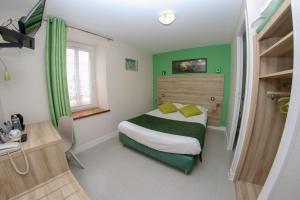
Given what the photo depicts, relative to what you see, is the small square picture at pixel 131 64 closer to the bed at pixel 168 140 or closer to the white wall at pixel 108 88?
the white wall at pixel 108 88

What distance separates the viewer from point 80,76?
2846mm

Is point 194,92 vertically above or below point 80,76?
below

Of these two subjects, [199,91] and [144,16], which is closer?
[144,16]

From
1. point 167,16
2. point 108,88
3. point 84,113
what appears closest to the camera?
point 167,16

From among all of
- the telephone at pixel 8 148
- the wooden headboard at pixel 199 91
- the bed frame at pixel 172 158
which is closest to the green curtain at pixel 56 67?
the telephone at pixel 8 148

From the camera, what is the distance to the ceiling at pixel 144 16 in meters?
1.60

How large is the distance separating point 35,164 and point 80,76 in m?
2.05

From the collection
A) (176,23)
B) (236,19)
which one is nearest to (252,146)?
(236,19)

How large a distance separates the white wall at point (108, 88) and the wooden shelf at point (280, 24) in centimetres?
278

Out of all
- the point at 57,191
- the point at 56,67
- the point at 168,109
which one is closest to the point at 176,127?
the point at 168,109

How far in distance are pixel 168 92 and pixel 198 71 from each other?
1165 millimetres

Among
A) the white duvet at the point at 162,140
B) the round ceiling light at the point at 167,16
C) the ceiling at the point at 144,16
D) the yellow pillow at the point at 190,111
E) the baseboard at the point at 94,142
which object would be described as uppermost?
the ceiling at the point at 144,16

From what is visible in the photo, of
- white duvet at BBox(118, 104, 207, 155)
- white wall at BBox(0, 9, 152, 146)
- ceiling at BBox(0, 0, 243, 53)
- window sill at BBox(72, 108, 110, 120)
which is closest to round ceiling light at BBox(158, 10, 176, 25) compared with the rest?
ceiling at BBox(0, 0, 243, 53)

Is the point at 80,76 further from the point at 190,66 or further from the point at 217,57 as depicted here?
the point at 217,57
